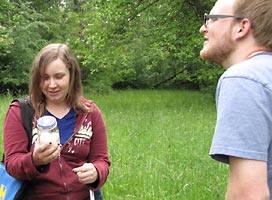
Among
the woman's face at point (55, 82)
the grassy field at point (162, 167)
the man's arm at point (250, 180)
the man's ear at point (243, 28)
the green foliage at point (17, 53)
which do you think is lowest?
the grassy field at point (162, 167)

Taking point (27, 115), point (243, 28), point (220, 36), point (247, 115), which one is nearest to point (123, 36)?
point (27, 115)

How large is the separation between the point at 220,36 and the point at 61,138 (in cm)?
121

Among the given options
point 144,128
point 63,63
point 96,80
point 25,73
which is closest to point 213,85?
point 96,80

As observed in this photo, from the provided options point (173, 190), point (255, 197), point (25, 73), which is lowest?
point (173, 190)

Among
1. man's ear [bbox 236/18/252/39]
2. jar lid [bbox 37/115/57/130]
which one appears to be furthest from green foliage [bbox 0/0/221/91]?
man's ear [bbox 236/18/252/39]

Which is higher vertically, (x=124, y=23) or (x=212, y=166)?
(x=124, y=23)

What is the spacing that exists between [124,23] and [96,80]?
696 centimetres

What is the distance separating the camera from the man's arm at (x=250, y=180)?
148 centimetres

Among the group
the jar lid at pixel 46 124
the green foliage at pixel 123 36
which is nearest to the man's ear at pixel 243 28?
the jar lid at pixel 46 124

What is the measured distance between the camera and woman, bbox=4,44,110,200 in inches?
97.9

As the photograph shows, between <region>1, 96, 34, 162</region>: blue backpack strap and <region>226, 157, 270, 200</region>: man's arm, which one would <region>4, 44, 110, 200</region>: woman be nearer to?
<region>1, 96, 34, 162</region>: blue backpack strap

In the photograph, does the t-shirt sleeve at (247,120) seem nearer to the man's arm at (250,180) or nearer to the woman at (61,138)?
the man's arm at (250,180)

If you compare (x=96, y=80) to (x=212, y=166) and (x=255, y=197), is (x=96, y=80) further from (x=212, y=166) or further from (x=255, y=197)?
(x=255, y=197)

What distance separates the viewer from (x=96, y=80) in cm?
2170
